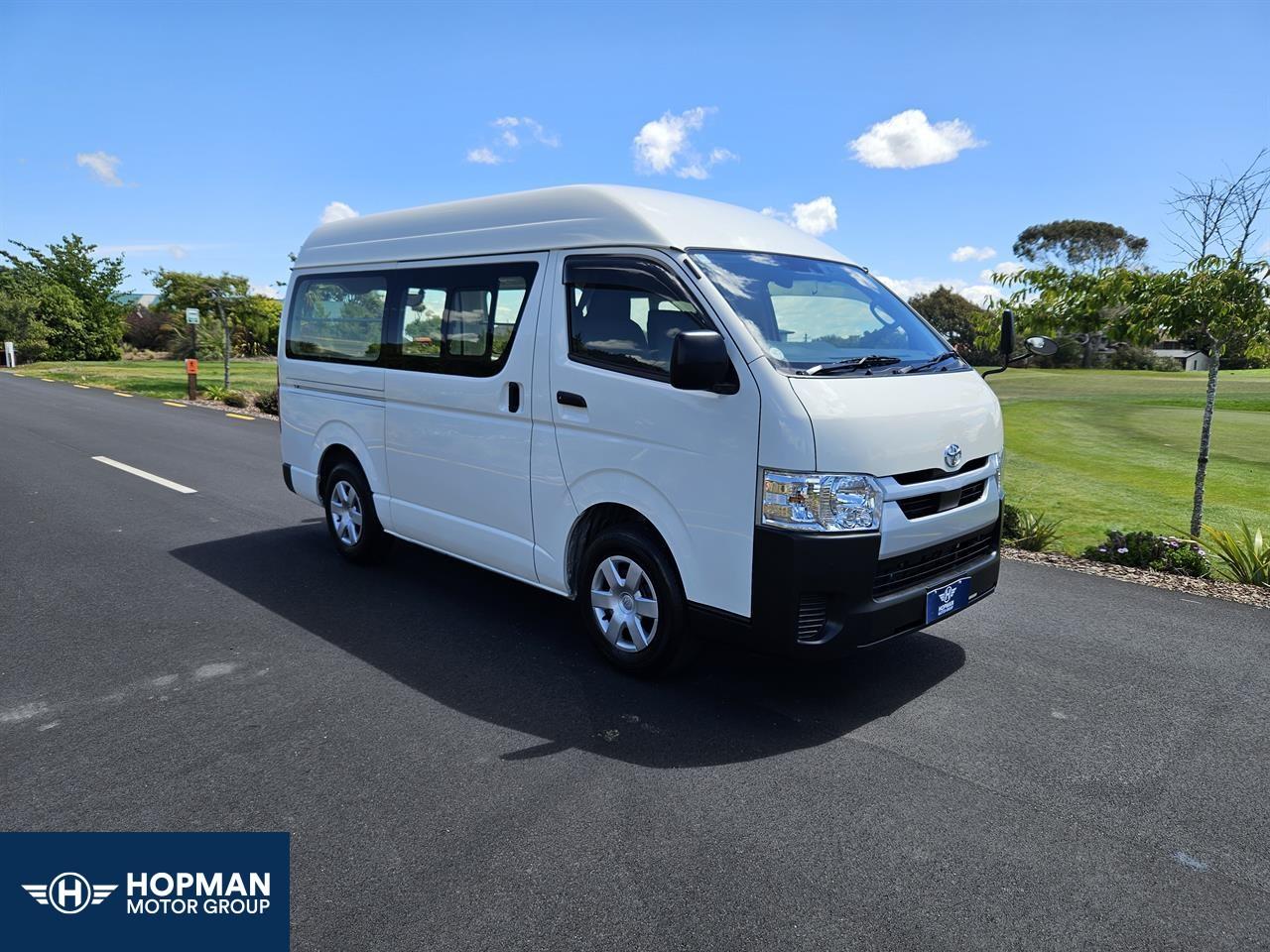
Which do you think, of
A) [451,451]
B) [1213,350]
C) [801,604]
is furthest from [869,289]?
[1213,350]

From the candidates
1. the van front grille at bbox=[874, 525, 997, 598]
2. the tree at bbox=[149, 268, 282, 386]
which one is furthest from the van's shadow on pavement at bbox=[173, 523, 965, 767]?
the tree at bbox=[149, 268, 282, 386]

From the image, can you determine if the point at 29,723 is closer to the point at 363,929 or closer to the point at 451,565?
the point at 363,929

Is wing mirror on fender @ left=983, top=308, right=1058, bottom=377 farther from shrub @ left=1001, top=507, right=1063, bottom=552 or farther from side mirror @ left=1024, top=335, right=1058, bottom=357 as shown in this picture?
shrub @ left=1001, top=507, right=1063, bottom=552

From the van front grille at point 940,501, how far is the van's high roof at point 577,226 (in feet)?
5.03

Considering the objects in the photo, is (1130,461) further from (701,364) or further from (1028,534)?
(701,364)

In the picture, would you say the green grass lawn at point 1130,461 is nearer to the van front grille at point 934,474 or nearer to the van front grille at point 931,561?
the van front grille at point 931,561

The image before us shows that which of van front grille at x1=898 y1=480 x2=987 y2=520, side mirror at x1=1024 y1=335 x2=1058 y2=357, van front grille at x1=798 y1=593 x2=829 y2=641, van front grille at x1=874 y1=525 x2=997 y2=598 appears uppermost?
side mirror at x1=1024 y1=335 x2=1058 y2=357

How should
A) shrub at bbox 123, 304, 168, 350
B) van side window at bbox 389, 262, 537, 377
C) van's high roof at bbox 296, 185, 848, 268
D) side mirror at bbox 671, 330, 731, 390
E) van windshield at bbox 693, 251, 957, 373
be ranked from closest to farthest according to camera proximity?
side mirror at bbox 671, 330, 731, 390
van windshield at bbox 693, 251, 957, 373
van's high roof at bbox 296, 185, 848, 268
van side window at bbox 389, 262, 537, 377
shrub at bbox 123, 304, 168, 350

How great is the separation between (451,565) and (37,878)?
3.70m

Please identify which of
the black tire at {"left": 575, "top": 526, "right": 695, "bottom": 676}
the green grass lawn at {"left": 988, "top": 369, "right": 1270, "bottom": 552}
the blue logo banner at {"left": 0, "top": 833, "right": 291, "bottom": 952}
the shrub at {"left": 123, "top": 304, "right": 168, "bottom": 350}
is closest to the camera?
the blue logo banner at {"left": 0, "top": 833, "right": 291, "bottom": 952}

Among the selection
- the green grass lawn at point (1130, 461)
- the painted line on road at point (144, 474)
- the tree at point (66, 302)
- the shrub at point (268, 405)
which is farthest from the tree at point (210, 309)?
the green grass lawn at point (1130, 461)

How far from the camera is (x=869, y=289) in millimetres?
4703

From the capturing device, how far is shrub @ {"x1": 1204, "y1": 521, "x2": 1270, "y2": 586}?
6078mm

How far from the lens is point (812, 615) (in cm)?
356
